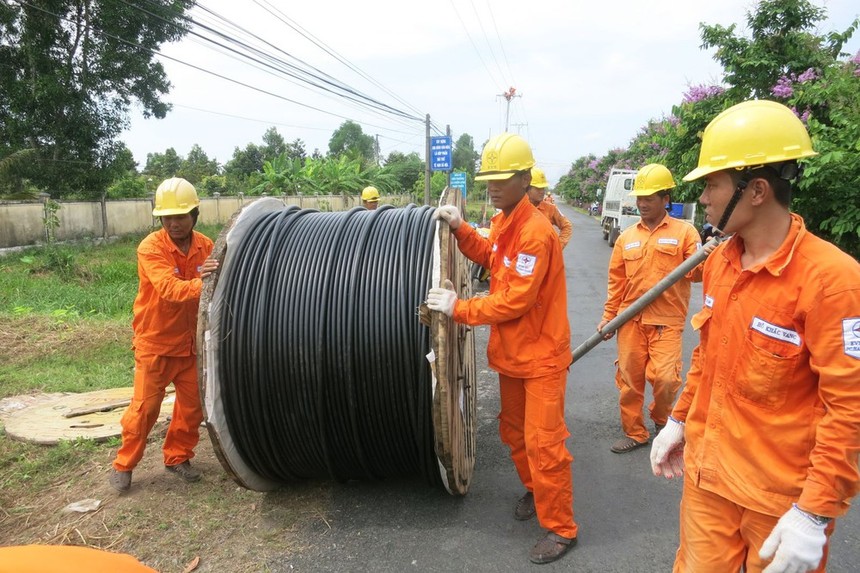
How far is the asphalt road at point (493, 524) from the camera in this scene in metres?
2.95

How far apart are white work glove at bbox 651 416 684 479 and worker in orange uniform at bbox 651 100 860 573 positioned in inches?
7.7

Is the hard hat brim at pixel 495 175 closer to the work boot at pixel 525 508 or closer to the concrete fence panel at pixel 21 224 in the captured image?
the work boot at pixel 525 508

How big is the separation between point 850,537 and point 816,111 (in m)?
7.67

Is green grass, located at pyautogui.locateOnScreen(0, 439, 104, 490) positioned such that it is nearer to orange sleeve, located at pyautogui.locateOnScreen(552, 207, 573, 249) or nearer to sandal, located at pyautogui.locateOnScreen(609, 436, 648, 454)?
sandal, located at pyautogui.locateOnScreen(609, 436, 648, 454)

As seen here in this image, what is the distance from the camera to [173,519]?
11.0ft

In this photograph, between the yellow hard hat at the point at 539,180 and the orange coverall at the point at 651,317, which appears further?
the yellow hard hat at the point at 539,180

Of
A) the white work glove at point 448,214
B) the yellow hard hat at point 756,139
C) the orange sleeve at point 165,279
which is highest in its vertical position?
the yellow hard hat at point 756,139

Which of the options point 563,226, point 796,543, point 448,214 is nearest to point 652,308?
point 448,214

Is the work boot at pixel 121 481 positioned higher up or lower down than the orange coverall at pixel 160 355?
lower down

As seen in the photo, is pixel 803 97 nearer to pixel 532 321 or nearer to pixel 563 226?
pixel 563 226

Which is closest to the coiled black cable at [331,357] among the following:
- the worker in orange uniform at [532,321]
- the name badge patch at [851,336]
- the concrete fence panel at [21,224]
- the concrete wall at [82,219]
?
the worker in orange uniform at [532,321]

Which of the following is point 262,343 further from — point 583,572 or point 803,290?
point 803,290

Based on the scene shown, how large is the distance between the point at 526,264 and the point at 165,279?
2112mm

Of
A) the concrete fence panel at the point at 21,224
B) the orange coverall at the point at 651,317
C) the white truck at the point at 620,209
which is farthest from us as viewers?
the white truck at the point at 620,209
